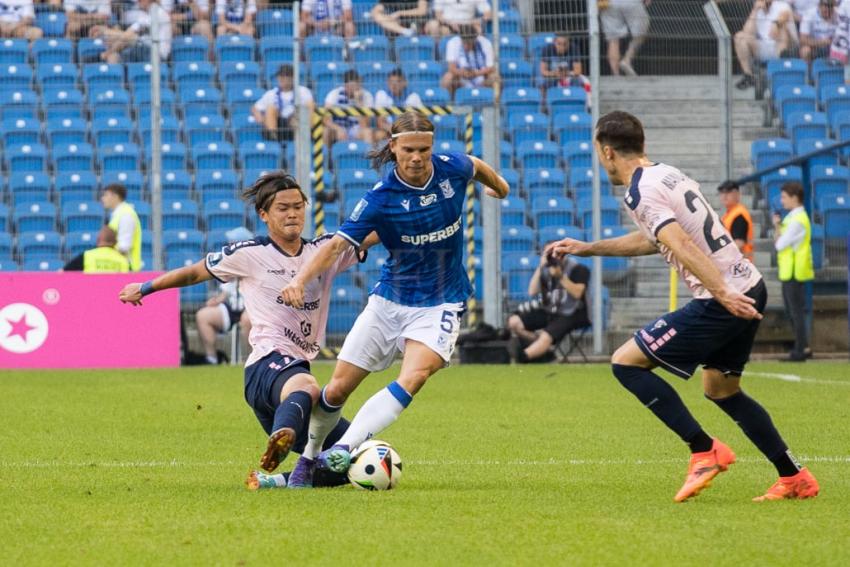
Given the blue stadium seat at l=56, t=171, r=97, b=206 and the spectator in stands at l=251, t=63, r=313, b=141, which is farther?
the spectator in stands at l=251, t=63, r=313, b=141

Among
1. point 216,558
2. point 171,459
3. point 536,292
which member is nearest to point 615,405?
point 171,459

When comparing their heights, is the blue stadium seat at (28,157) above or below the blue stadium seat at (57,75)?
below

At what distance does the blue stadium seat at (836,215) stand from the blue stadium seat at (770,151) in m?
1.31

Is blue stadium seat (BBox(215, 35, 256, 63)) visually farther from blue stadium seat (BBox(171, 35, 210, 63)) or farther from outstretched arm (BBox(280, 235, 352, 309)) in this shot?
outstretched arm (BBox(280, 235, 352, 309))

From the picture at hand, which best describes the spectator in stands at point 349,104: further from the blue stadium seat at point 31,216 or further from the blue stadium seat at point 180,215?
the blue stadium seat at point 31,216


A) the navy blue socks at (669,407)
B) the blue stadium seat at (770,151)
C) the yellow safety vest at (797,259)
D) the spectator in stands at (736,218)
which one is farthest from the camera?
the blue stadium seat at (770,151)

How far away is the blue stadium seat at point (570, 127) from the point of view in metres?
20.0

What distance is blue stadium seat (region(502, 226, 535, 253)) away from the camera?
20109 mm

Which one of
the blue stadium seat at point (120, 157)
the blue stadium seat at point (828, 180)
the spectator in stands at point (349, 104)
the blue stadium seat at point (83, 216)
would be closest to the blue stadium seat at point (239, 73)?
the spectator in stands at point (349, 104)

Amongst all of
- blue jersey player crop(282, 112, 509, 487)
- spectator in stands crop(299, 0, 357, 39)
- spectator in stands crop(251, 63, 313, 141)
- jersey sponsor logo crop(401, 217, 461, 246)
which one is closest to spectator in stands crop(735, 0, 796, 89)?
spectator in stands crop(299, 0, 357, 39)

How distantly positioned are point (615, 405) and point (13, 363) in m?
8.24

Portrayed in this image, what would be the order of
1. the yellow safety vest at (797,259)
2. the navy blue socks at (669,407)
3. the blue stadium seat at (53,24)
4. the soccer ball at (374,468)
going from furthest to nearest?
1. the blue stadium seat at (53,24)
2. the yellow safety vest at (797,259)
3. the soccer ball at (374,468)
4. the navy blue socks at (669,407)

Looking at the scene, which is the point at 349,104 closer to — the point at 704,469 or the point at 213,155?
the point at 213,155

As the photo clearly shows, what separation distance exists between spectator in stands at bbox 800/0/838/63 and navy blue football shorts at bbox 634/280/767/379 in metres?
14.2
